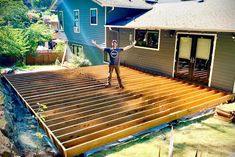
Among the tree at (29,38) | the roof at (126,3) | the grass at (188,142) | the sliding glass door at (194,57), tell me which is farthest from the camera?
the tree at (29,38)

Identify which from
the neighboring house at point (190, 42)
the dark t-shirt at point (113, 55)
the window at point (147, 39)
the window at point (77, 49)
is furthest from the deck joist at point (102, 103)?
the window at point (77, 49)

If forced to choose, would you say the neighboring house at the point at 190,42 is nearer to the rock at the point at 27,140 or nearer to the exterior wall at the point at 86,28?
the exterior wall at the point at 86,28

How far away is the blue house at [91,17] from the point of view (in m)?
13.8

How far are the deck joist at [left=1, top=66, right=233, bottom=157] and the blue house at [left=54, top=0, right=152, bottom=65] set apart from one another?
5030mm

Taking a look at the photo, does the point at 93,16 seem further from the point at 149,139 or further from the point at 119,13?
the point at 149,139

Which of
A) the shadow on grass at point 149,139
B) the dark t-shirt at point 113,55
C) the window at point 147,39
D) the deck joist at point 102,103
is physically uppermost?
the window at point 147,39

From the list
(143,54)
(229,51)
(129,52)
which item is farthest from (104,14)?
(229,51)

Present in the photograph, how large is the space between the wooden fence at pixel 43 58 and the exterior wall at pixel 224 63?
1579 centimetres

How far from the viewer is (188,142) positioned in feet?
17.1

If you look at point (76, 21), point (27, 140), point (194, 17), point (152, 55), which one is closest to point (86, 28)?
point (76, 21)

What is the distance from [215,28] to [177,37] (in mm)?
2284

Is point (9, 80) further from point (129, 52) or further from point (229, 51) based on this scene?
point (229, 51)

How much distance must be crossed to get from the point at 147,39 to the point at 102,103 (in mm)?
6106

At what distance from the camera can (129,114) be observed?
605 centimetres
